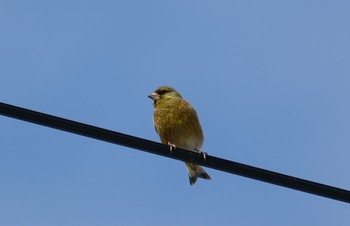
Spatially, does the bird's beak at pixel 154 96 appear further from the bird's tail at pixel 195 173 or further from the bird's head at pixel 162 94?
the bird's tail at pixel 195 173

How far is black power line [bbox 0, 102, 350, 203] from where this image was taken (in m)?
4.61

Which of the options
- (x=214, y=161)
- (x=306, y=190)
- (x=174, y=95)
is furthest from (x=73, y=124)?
(x=174, y=95)

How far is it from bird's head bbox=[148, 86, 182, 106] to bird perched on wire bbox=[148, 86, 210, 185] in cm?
17

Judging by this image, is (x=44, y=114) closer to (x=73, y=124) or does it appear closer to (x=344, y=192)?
(x=73, y=124)

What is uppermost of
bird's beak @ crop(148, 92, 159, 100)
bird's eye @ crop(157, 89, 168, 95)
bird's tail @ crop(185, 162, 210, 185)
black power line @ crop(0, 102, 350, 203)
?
bird's eye @ crop(157, 89, 168, 95)

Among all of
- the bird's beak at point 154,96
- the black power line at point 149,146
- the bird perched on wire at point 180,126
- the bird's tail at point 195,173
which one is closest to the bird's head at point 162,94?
the bird's beak at point 154,96

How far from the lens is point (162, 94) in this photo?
951 centimetres

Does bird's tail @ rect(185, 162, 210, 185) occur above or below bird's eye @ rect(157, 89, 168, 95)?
below

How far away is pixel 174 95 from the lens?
941cm

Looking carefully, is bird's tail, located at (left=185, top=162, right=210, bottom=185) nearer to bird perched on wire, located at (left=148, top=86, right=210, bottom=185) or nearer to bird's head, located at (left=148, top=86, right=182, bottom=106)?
bird perched on wire, located at (left=148, top=86, right=210, bottom=185)

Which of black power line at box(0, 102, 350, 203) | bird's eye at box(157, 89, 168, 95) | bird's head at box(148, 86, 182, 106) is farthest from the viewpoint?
bird's eye at box(157, 89, 168, 95)

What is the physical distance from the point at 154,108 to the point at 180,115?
644 millimetres

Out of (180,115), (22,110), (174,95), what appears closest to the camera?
(22,110)

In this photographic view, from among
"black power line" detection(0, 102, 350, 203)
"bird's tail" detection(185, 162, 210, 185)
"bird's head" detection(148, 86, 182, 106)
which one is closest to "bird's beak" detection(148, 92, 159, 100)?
"bird's head" detection(148, 86, 182, 106)
